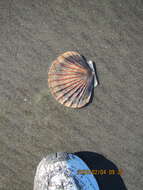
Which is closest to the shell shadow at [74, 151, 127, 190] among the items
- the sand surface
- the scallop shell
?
the sand surface

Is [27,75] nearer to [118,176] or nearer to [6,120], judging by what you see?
[6,120]

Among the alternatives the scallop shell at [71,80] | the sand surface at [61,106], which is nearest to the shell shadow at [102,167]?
the sand surface at [61,106]

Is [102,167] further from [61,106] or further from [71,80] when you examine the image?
[71,80]

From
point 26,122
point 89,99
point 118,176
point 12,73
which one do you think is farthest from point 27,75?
point 118,176

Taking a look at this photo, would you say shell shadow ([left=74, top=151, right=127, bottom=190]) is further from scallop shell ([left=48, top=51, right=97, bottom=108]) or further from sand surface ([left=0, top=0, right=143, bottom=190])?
scallop shell ([left=48, top=51, right=97, bottom=108])

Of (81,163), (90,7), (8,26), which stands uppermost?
(90,7)

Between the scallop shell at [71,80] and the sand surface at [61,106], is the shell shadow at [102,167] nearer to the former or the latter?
the sand surface at [61,106]
